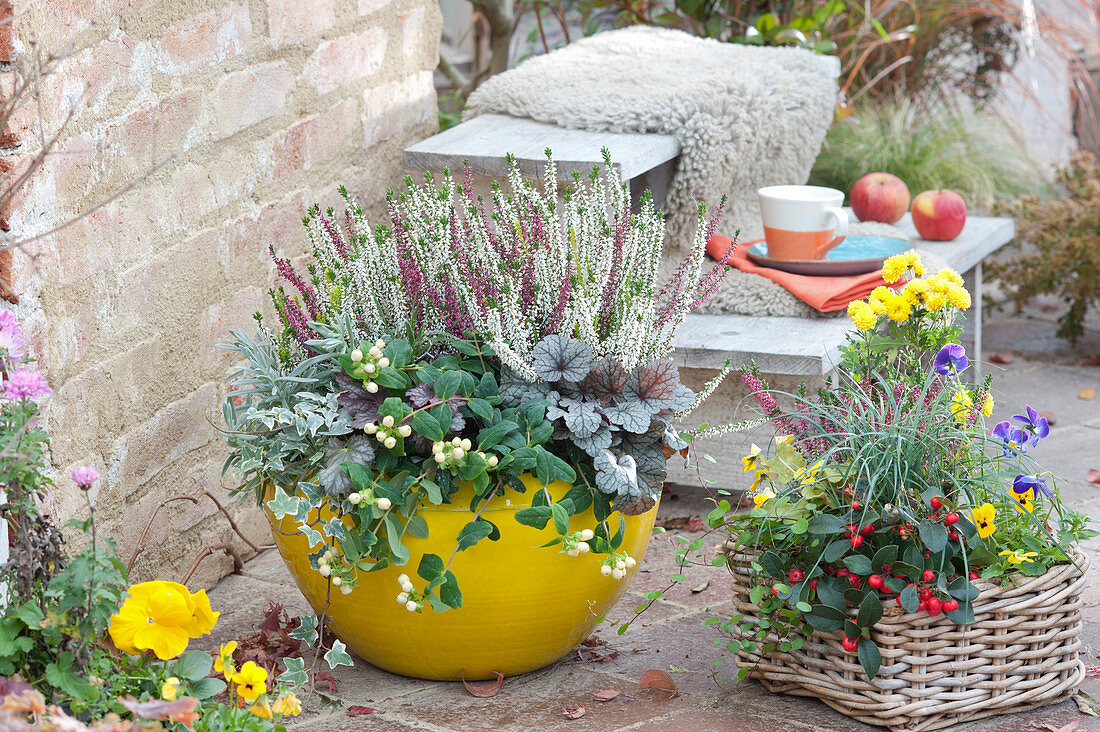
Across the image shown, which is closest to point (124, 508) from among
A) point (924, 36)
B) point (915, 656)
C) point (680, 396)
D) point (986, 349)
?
point (680, 396)

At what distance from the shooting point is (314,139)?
2727mm

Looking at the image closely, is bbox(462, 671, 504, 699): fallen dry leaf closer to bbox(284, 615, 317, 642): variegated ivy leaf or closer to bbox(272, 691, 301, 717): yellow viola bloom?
bbox(284, 615, 317, 642): variegated ivy leaf

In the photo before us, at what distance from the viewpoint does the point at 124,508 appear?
2.23 meters

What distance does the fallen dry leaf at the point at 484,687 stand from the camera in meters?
2.04

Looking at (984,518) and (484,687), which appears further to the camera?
(484,687)

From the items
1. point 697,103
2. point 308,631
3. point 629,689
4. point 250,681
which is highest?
point 697,103

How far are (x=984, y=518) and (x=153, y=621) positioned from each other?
1317 mm

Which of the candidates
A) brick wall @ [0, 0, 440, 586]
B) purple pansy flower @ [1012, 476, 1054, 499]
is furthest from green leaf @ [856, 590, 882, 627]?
brick wall @ [0, 0, 440, 586]

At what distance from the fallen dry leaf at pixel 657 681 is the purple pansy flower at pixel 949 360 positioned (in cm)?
76

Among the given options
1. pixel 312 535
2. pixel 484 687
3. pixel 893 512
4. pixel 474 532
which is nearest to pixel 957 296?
pixel 893 512

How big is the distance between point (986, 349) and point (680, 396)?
2886 mm

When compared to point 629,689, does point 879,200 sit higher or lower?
higher

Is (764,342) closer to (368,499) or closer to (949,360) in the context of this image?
(949,360)

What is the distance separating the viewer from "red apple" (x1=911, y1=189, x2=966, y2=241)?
11.5 ft
